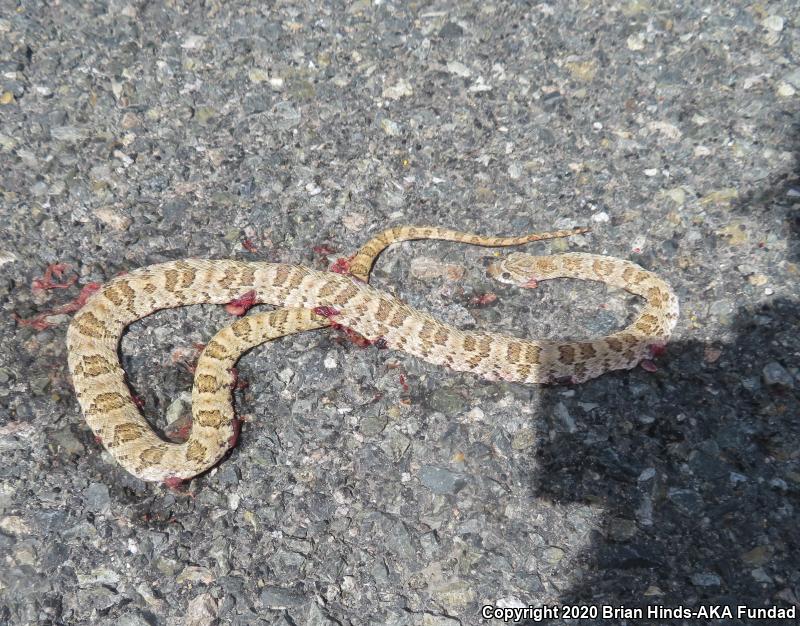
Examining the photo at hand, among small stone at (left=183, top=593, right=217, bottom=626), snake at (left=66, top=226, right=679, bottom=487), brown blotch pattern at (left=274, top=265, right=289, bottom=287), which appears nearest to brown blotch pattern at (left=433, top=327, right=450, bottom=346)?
snake at (left=66, top=226, right=679, bottom=487)

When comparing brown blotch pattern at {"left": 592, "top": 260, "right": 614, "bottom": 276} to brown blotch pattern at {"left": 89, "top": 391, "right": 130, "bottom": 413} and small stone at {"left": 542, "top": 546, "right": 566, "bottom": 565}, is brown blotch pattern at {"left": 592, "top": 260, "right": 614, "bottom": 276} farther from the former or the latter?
brown blotch pattern at {"left": 89, "top": 391, "right": 130, "bottom": 413}

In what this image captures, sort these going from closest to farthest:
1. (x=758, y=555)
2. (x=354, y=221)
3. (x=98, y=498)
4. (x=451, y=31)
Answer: (x=758, y=555)
(x=98, y=498)
(x=354, y=221)
(x=451, y=31)

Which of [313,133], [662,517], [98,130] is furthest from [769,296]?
[98,130]

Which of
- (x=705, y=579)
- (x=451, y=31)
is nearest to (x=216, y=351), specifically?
(x=705, y=579)

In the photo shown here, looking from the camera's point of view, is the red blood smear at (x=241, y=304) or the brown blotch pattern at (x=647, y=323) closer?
the brown blotch pattern at (x=647, y=323)

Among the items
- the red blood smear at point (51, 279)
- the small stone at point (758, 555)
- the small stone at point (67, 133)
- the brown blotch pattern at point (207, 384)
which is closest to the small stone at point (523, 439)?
the small stone at point (758, 555)

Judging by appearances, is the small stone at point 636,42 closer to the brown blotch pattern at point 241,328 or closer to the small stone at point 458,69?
the small stone at point 458,69

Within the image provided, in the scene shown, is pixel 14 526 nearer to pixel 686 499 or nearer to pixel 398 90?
pixel 686 499

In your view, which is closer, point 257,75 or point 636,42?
point 257,75
